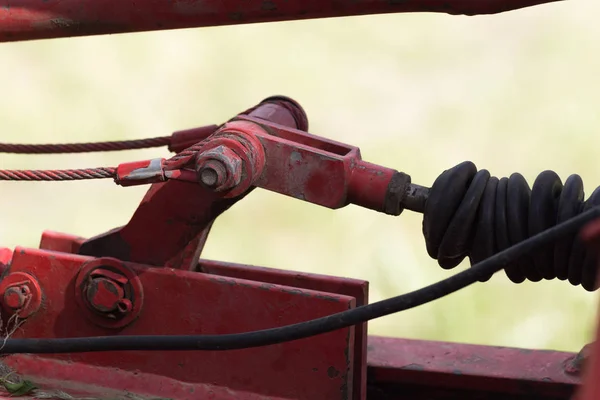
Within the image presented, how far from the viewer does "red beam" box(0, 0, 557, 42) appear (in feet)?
5.91

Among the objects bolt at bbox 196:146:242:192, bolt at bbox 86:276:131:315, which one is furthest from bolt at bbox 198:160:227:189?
bolt at bbox 86:276:131:315

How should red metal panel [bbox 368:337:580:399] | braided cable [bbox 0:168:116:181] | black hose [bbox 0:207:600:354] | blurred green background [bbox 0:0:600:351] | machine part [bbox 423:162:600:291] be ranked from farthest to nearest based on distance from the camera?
1. blurred green background [bbox 0:0:600:351]
2. red metal panel [bbox 368:337:580:399]
3. braided cable [bbox 0:168:116:181]
4. machine part [bbox 423:162:600:291]
5. black hose [bbox 0:207:600:354]

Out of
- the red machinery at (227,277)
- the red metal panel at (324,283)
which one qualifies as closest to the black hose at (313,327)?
the red machinery at (227,277)

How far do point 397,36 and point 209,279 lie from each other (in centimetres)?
→ 389

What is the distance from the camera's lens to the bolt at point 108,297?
2.00 meters

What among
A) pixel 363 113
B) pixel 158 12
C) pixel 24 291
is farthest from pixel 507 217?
pixel 363 113

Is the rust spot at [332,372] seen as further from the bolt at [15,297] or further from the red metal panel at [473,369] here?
the bolt at [15,297]

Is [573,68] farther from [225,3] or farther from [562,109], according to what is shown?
[225,3]

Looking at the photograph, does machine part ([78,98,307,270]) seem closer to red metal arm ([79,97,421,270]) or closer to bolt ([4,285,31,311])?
red metal arm ([79,97,421,270])

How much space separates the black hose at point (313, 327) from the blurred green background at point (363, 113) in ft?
7.06

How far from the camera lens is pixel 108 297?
201cm

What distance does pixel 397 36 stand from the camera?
561cm

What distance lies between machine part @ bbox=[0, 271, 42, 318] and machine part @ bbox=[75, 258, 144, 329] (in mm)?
109

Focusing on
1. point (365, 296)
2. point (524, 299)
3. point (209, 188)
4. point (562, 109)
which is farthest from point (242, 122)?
point (562, 109)
